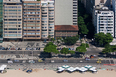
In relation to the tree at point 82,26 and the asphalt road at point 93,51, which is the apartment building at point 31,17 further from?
the asphalt road at point 93,51

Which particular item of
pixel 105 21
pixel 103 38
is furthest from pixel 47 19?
pixel 103 38

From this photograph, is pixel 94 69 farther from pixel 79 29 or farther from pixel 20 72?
pixel 79 29

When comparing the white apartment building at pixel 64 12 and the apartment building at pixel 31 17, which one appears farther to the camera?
the white apartment building at pixel 64 12

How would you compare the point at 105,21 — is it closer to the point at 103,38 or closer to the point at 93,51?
the point at 103,38

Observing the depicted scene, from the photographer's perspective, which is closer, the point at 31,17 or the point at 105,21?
the point at 31,17

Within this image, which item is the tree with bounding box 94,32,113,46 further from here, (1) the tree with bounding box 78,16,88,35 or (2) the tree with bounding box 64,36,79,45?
(1) the tree with bounding box 78,16,88,35

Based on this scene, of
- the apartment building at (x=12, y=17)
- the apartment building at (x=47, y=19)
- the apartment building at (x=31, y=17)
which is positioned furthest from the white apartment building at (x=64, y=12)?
the apartment building at (x=12, y=17)

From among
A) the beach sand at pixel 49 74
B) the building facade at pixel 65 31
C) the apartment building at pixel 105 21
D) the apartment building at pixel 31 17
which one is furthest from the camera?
the building facade at pixel 65 31
